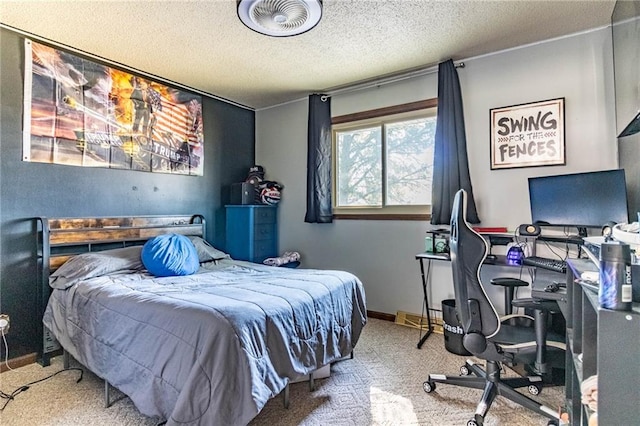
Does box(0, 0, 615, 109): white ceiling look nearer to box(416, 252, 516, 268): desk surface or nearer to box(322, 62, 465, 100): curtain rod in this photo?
box(322, 62, 465, 100): curtain rod

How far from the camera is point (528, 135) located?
288cm

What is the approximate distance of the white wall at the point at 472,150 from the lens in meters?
Result: 2.64

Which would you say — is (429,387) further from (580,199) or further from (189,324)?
(580,199)

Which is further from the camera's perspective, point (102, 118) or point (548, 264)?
point (102, 118)

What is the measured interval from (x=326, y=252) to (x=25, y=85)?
315cm

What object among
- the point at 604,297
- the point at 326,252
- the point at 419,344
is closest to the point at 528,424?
the point at 419,344

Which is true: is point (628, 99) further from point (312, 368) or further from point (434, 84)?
point (312, 368)

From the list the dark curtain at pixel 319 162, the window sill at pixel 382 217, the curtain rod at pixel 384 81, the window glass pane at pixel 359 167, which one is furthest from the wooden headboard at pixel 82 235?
the curtain rod at pixel 384 81

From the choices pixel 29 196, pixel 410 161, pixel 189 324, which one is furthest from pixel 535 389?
pixel 29 196

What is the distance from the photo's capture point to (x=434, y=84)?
3346 mm

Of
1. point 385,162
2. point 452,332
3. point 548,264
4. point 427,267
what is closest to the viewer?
point 548,264

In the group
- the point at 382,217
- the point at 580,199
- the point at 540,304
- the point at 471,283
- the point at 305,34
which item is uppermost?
the point at 305,34

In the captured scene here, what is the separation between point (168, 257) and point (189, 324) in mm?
1247

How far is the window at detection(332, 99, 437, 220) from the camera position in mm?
3482
